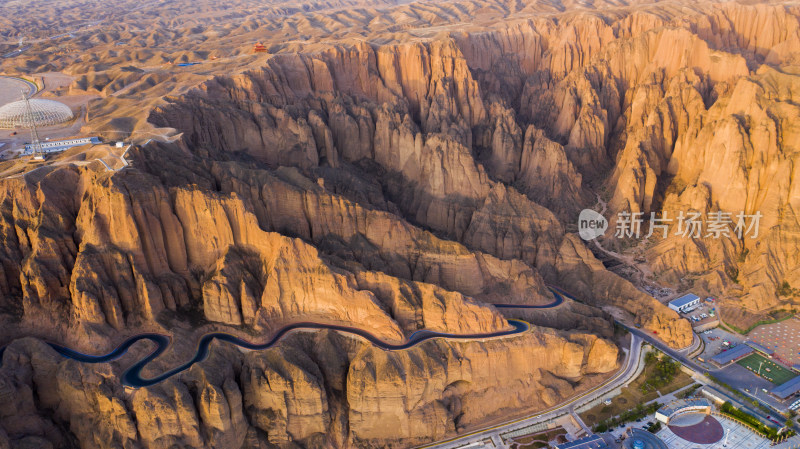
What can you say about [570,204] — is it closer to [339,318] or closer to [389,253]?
[389,253]

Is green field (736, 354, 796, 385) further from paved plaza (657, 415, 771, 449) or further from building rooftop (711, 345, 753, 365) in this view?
paved plaza (657, 415, 771, 449)

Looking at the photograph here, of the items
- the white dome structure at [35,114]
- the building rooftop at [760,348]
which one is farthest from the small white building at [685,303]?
the white dome structure at [35,114]

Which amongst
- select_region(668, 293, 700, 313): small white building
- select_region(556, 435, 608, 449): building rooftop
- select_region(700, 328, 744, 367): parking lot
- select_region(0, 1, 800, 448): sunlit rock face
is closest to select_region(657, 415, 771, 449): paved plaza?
select_region(556, 435, 608, 449): building rooftop

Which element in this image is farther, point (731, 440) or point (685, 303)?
point (685, 303)

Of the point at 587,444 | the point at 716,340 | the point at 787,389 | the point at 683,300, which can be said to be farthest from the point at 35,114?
the point at 787,389

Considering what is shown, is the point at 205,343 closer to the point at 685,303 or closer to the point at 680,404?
the point at 680,404

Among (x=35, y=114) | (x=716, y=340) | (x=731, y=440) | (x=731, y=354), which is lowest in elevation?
(x=716, y=340)

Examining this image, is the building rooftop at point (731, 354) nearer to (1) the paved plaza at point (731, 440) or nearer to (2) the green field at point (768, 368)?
(2) the green field at point (768, 368)
